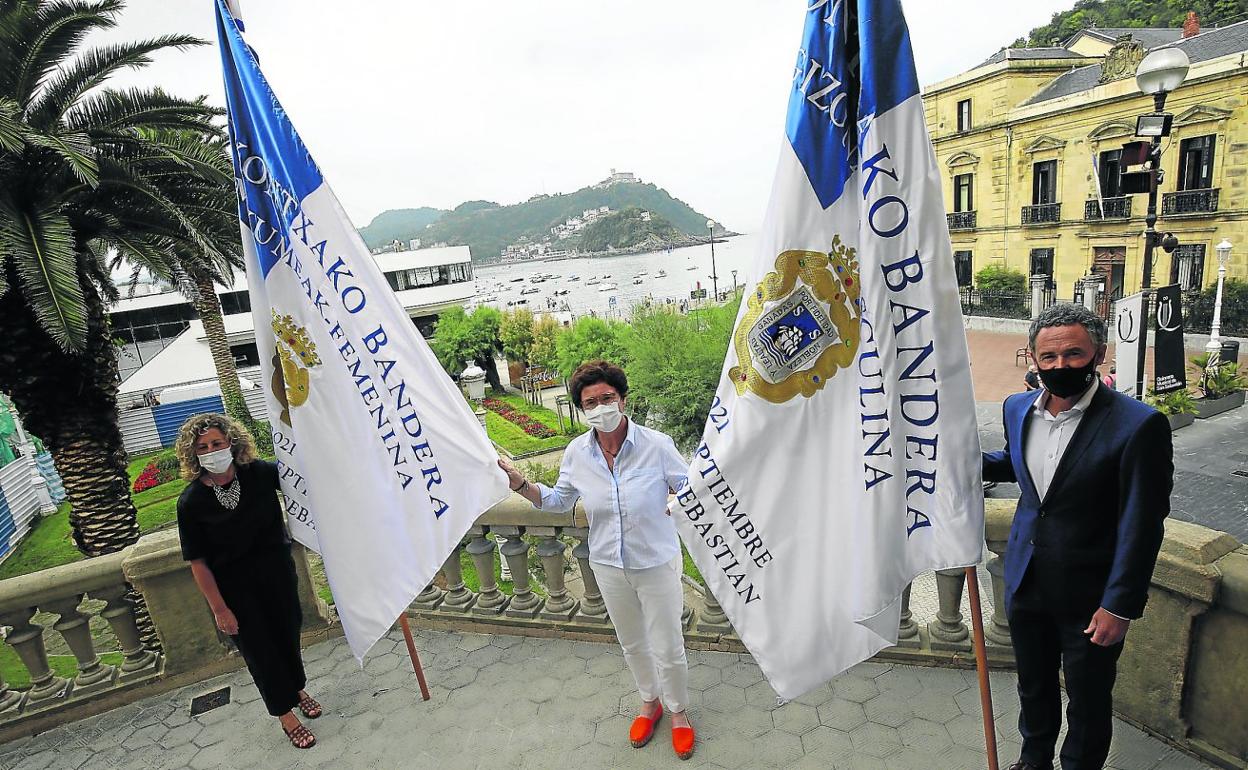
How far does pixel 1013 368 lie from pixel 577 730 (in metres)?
23.0

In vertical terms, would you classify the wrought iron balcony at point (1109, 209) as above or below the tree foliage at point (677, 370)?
above

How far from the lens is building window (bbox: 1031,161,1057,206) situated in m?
29.5

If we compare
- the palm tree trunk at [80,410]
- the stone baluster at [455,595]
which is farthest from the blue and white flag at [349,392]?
the palm tree trunk at [80,410]

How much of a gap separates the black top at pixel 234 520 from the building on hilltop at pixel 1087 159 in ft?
83.3

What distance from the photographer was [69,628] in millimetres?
4109

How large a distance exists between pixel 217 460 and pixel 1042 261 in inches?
1376

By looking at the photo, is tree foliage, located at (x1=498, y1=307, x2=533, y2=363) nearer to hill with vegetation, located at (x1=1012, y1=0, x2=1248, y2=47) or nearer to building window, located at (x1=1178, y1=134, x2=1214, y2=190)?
building window, located at (x1=1178, y1=134, x2=1214, y2=190)

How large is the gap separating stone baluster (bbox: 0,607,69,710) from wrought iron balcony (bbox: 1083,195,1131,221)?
33576 millimetres

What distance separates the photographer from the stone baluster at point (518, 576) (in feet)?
14.2

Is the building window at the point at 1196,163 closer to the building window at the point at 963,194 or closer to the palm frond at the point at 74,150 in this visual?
the building window at the point at 963,194

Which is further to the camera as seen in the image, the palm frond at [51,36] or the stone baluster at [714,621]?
the palm frond at [51,36]

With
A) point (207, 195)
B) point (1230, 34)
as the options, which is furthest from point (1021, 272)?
point (207, 195)

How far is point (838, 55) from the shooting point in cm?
242

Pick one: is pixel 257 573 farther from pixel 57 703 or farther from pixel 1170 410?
pixel 1170 410
